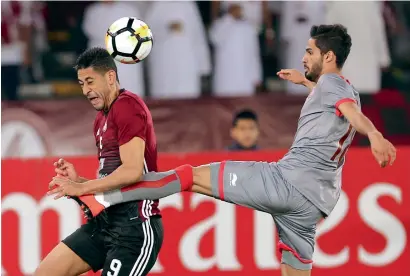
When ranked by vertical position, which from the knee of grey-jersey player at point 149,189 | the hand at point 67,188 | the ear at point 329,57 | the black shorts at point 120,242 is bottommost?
the black shorts at point 120,242

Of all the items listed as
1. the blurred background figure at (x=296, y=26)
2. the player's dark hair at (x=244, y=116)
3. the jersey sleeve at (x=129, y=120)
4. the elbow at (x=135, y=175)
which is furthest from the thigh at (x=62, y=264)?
the blurred background figure at (x=296, y=26)

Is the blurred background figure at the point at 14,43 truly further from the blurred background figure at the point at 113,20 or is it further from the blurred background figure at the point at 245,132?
the blurred background figure at the point at 245,132

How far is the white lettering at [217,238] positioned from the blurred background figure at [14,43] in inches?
132

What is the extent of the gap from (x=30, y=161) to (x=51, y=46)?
3171 millimetres

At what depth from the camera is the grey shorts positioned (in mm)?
6582

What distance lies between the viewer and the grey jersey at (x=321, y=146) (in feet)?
21.0

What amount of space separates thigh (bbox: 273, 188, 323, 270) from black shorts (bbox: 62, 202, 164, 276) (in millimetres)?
876

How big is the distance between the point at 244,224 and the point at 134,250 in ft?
9.35

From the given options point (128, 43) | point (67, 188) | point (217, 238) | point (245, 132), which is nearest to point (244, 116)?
point (245, 132)

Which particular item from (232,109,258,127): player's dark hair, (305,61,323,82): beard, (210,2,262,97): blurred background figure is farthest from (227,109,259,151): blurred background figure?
(305,61,323,82): beard

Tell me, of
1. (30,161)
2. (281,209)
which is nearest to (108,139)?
(281,209)

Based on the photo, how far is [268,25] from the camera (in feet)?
39.2

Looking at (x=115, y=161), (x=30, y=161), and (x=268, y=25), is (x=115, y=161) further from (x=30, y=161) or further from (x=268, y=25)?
(x=268, y=25)

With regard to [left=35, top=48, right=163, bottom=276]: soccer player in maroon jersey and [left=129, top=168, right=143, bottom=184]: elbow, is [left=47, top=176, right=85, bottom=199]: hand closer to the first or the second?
[left=35, top=48, right=163, bottom=276]: soccer player in maroon jersey
